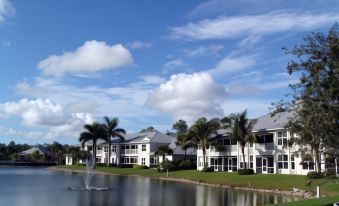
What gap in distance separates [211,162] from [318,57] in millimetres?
42868

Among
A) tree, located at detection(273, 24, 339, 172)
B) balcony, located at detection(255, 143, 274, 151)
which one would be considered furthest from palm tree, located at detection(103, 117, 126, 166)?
tree, located at detection(273, 24, 339, 172)

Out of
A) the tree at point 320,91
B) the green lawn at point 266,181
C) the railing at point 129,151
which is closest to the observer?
the tree at point 320,91

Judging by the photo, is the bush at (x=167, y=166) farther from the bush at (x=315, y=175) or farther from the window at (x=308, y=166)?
the bush at (x=315, y=175)

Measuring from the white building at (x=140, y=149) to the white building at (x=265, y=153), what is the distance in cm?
1788

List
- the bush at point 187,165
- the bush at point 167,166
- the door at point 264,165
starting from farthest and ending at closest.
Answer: the bush at point 187,165 < the bush at point 167,166 < the door at point 264,165

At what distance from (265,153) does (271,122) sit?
4000mm

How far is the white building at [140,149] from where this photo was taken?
283 ft

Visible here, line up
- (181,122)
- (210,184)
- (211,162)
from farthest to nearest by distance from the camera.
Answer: (181,122), (211,162), (210,184)

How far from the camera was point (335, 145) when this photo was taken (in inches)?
1113

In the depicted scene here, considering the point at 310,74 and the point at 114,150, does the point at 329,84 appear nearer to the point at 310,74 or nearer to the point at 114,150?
the point at 310,74

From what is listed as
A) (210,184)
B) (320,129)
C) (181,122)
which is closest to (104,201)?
(320,129)

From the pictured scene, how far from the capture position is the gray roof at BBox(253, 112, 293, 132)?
54.2 meters

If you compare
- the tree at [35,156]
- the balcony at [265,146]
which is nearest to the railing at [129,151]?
the balcony at [265,146]

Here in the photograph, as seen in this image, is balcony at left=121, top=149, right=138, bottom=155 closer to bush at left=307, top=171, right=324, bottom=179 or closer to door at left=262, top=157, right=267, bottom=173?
door at left=262, top=157, right=267, bottom=173
